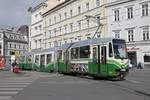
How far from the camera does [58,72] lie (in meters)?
38.6

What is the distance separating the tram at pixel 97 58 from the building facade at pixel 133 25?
1876 centimetres

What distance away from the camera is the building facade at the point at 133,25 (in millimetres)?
51500

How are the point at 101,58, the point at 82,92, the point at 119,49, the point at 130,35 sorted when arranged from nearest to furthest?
the point at 82,92
the point at 119,49
the point at 101,58
the point at 130,35

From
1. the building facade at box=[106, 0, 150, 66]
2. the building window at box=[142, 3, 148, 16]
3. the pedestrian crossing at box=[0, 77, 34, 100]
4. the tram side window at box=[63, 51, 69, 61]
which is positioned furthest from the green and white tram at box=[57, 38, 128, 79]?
the building window at box=[142, 3, 148, 16]

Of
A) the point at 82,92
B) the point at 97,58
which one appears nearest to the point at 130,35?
the point at 97,58

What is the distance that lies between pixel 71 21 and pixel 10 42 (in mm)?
68656

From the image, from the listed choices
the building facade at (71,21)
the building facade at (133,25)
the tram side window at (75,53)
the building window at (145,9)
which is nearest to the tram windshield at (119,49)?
the tram side window at (75,53)

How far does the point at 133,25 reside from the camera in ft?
175

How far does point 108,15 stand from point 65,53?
24.7 m

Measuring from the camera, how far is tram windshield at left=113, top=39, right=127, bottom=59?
26.7m

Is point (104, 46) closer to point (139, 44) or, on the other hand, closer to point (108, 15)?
point (139, 44)

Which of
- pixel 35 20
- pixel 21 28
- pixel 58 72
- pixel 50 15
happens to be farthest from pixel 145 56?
pixel 21 28

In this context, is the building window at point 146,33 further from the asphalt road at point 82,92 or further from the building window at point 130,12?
the asphalt road at point 82,92

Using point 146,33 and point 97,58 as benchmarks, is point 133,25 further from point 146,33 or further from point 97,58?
point 97,58
